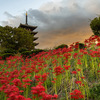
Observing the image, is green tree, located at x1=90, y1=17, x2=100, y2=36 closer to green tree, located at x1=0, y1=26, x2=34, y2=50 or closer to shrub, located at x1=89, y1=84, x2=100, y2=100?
green tree, located at x1=0, y1=26, x2=34, y2=50

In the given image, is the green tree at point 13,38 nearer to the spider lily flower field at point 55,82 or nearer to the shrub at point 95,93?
the spider lily flower field at point 55,82

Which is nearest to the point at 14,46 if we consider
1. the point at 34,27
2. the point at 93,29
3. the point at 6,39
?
the point at 6,39

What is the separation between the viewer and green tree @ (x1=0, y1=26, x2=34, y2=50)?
31.3m

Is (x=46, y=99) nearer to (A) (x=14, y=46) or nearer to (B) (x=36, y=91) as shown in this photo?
(B) (x=36, y=91)

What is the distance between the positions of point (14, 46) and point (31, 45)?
434 cm

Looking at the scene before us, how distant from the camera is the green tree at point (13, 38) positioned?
3127 centimetres

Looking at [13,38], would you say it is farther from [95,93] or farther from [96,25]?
[95,93]

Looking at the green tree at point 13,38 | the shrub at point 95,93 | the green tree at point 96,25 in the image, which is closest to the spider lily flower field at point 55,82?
the shrub at point 95,93

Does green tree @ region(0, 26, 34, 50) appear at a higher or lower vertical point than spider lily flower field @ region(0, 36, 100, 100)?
higher

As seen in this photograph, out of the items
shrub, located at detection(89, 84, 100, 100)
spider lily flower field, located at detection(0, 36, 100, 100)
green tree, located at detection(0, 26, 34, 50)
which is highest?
green tree, located at detection(0, 26, 34, 50)

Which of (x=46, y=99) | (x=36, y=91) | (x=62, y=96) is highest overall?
(x=36, y=91)

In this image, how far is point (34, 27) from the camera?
5619cm

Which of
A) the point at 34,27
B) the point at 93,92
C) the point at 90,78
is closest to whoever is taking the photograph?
the point at 93,92

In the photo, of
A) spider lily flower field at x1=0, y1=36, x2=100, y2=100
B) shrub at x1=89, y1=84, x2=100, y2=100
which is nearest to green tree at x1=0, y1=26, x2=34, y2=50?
spider lily flower field at x1=0, y1=36, x2=100, y2=100
